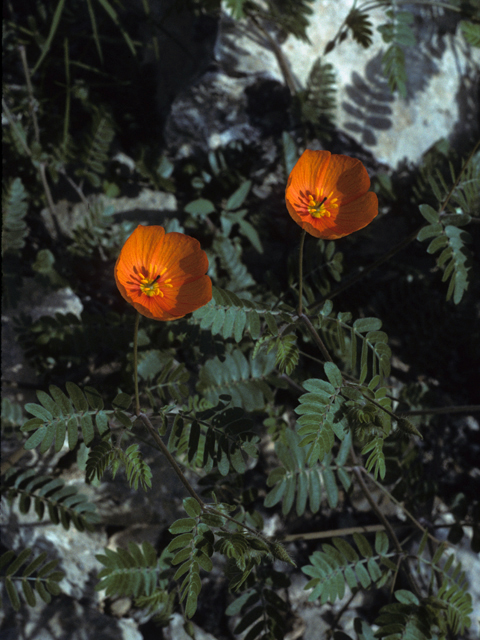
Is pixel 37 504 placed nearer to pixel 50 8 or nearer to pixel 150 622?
pixel 150 622

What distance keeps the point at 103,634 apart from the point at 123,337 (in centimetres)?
139

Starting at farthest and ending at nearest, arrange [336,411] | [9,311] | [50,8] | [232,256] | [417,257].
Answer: [417,257] → [50,8] → [9,311] → [232,256] → [336,411]

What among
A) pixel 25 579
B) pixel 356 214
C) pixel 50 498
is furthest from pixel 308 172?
pixel 25 579

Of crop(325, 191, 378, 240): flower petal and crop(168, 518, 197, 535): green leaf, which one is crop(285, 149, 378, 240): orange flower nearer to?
crop(325, 191, 378, 240): flower petal

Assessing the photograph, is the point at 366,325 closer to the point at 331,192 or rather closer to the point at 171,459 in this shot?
the point at 331,192

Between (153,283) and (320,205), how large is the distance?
0.69m

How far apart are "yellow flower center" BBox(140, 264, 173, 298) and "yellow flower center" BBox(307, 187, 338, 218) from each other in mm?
595

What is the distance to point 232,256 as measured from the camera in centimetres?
266

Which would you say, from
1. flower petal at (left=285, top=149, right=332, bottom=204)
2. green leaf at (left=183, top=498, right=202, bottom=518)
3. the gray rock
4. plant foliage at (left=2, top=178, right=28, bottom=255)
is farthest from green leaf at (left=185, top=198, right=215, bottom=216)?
green leaf at (left=183, top=498, right=202, bottom=518)

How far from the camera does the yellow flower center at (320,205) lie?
6.46ft

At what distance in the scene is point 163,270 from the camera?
6.54 ft

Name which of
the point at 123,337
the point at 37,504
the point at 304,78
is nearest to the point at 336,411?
the point at 123,337

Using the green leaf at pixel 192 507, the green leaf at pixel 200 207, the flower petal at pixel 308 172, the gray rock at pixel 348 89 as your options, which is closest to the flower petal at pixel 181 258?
the flower petal at pixel 308 172

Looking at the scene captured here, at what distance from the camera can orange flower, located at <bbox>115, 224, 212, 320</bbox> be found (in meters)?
1.83
